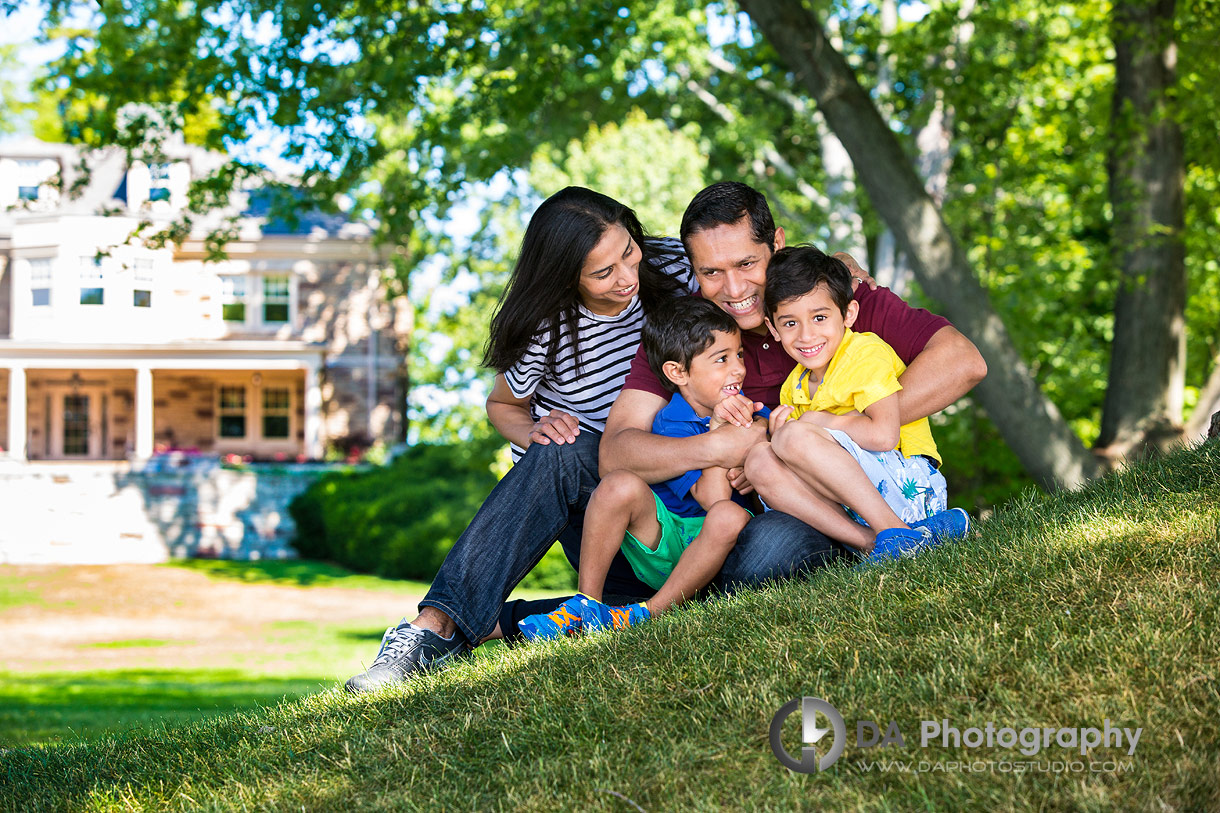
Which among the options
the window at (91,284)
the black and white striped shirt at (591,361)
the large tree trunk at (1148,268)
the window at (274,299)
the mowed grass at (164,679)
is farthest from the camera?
the window at (274,299)

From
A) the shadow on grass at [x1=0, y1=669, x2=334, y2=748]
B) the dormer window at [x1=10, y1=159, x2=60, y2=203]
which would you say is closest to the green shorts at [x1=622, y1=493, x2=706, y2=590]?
the shadow on grass at [x1=0, y1=669, x2=334, y2=748]

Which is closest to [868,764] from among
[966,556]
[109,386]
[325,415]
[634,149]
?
[966,556]

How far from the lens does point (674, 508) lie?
11.7 feet

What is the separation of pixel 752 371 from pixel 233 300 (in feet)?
68.5

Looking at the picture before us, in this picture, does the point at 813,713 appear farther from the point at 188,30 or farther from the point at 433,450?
the point at 433,450

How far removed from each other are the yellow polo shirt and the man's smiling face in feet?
0.96

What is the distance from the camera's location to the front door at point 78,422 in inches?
923

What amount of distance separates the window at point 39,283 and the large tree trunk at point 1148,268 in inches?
854

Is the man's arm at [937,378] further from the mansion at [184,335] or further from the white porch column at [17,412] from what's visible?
the white porch column at [17,412]

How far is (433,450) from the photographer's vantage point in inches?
771

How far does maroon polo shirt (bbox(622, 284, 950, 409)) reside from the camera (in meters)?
3.50

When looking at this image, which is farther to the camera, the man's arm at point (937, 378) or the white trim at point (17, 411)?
the white trim at point (17, 411)

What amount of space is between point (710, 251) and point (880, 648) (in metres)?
1.58

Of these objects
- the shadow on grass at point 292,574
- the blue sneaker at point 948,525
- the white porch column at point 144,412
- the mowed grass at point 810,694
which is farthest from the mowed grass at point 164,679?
the white porch column at point 144,412
